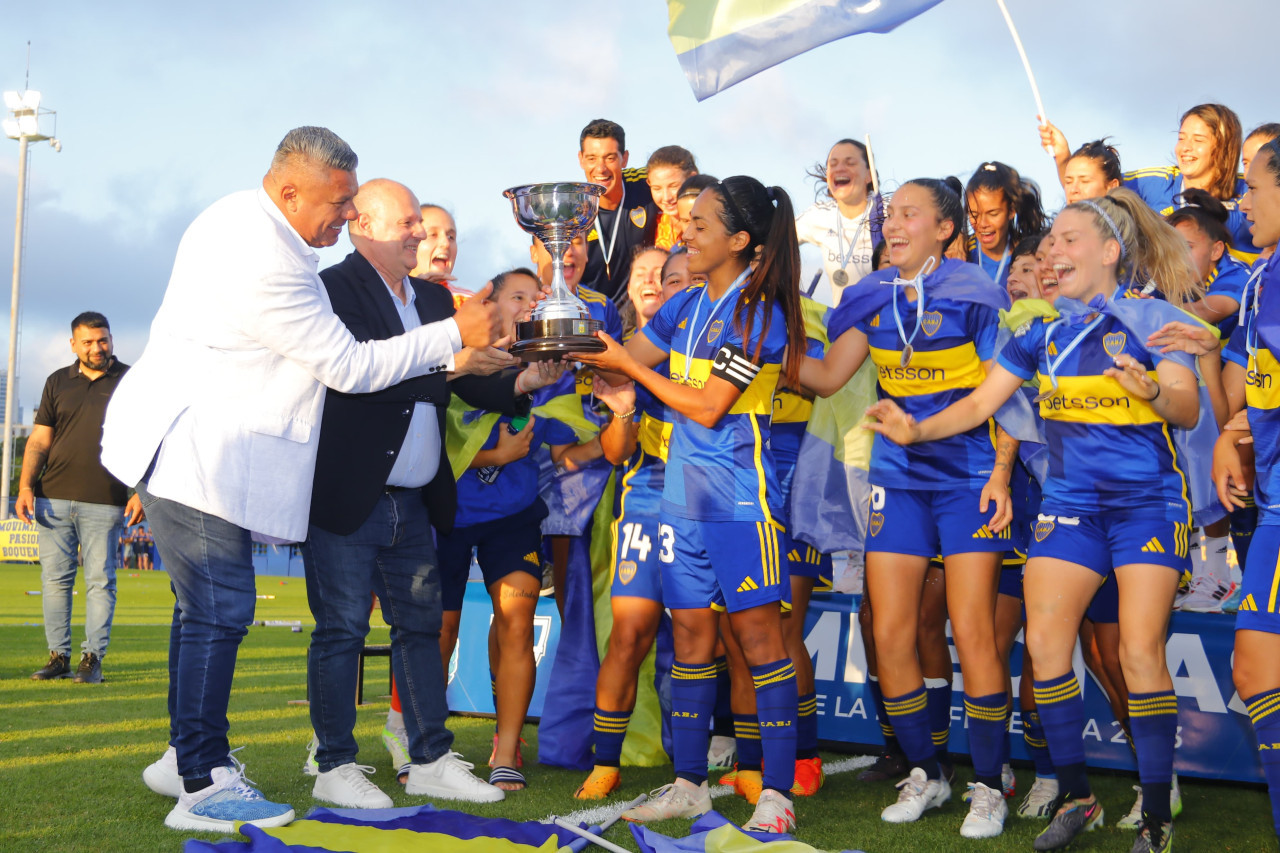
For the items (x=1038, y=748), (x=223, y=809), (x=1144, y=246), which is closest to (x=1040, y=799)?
(x=1038, y=748)

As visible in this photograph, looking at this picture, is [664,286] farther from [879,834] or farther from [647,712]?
[879,834]

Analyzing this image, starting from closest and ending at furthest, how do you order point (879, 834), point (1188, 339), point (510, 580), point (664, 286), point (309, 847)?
point (309, 847), point (1188, 339), point (879, 834), point (510, 580), point (664, 286)

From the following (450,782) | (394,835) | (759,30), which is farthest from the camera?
(759,30)

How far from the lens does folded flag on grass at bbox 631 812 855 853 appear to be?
3533 millimetres

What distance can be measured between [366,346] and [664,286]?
69.1 inches

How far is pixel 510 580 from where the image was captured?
5086 mm

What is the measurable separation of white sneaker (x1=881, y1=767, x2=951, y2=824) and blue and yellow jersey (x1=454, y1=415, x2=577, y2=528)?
2.04 metres

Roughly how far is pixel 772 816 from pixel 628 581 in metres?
1.19

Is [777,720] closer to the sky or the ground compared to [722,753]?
closer to the sky

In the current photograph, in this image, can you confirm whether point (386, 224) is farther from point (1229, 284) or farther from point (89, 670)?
point (89, 670)

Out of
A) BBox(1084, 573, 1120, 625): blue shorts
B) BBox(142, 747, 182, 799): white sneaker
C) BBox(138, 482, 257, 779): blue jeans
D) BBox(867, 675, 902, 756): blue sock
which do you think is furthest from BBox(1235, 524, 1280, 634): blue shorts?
BBox(142, 747, 182, 799): white sneaker

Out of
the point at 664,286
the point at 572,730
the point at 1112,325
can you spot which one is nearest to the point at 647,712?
the point at 572,730

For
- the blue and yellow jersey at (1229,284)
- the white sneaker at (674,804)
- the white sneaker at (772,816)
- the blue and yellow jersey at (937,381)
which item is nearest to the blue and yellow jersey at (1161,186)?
the blue and yellow jersey at (1229,284)

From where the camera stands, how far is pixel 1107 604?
4.55 meters
